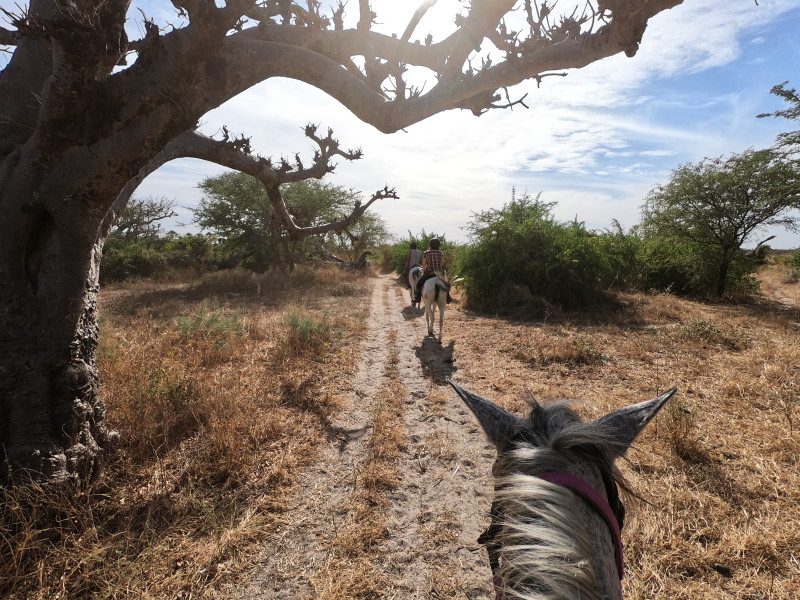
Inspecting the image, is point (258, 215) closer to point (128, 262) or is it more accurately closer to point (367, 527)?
point (128, 262)

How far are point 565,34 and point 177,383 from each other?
580cm

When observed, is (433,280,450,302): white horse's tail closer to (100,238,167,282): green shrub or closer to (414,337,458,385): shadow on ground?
(414,337,458,385): shadow on ground

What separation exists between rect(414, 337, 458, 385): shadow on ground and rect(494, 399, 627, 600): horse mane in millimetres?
3695

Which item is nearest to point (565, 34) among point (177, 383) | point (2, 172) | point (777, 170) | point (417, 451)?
point (417, 451)

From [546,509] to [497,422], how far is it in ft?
1.42

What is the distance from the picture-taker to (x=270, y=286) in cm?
1448

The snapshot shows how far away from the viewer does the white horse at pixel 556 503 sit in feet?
2.84

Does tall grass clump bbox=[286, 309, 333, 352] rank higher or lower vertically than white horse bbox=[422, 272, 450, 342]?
lower

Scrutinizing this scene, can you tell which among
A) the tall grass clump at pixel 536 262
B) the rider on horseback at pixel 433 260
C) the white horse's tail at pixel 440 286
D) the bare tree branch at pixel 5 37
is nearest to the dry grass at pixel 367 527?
the white horse's tail at pixel 440 286

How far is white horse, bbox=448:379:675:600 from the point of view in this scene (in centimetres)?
86

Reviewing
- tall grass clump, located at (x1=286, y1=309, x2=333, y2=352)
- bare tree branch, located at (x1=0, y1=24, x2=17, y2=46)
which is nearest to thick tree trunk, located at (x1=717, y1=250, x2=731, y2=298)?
tall grass clump, located at (x1=286, y1=309, x2=333, y2=352)

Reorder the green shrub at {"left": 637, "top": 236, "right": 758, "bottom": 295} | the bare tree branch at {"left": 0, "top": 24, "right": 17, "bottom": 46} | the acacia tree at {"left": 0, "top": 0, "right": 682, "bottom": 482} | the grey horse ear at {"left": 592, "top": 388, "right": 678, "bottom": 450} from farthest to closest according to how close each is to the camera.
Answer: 1. the green shrub at {"left": 637, "top": 236, "right": 758, "bottom": 295}
2. the bare tree branch at {"left": 0, "top": 24, "right": 17, "bottom": 46}
3. the acacia tree at {"left": 0, "top": 0, "right": 682, "bottom": 482}
4. the grey horse ear at {"left": 592, "top": 388, "right": 678, "bottom": 450}

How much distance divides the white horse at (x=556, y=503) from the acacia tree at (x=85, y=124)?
2.55 m

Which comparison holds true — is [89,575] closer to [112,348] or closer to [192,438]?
[192,438]
